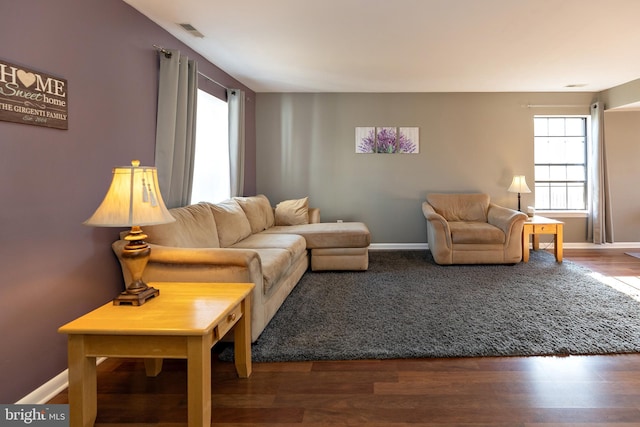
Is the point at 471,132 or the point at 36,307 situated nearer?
the point at 36,307

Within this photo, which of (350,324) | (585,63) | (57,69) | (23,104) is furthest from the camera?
(585,63)

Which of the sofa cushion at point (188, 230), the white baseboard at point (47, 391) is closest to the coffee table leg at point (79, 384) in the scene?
the white baseboard at point (47, 391)

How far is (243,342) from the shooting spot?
2.10 metres

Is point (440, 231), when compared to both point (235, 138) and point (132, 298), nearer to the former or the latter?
point (235, 138)

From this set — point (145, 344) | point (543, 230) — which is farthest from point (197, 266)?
point (543, 230)

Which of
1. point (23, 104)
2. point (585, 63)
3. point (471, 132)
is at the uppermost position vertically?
point (585, 63)

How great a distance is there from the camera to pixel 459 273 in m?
4.32

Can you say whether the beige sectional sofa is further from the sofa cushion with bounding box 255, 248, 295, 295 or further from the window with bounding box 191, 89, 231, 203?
the window with bounding box 191, 89, 231, 203

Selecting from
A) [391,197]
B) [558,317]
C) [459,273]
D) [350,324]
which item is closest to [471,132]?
[391,197]

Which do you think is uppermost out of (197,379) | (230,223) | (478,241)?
(230,223)

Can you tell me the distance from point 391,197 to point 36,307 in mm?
4623

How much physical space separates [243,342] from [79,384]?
78cm

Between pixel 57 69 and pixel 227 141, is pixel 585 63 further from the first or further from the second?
pixel 57 69

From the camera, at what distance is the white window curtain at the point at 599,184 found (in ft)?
17.9
